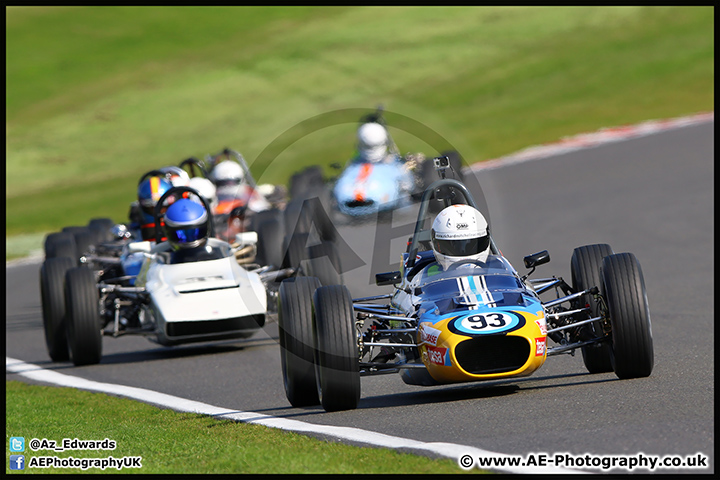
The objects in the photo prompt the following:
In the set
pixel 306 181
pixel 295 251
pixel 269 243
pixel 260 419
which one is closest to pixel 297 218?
pixel 269 243

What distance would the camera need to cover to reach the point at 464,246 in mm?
9469

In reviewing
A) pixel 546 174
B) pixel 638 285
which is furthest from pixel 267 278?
pixel 546 174

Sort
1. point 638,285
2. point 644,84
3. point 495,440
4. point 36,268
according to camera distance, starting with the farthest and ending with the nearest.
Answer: point 644,84 → point 36,268 → point 638,285 → point 495,440

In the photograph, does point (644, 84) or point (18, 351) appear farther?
point (644, 84)

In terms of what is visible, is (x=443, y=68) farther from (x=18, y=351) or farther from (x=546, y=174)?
(x=18, y=351)

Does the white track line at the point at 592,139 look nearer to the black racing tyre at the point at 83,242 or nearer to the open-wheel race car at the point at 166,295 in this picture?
the black racing tyre at the point at 83,242

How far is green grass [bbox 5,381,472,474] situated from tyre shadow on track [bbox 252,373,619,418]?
0.69 metres

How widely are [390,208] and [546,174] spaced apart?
653 cm

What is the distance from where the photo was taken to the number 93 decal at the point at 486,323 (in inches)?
325

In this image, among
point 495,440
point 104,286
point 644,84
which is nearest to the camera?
point 495,440

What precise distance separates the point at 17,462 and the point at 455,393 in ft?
11.6

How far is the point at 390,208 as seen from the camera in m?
21.9

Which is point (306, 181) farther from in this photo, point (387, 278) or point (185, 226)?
point (387, 278)

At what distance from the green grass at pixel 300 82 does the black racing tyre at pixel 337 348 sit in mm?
23361
